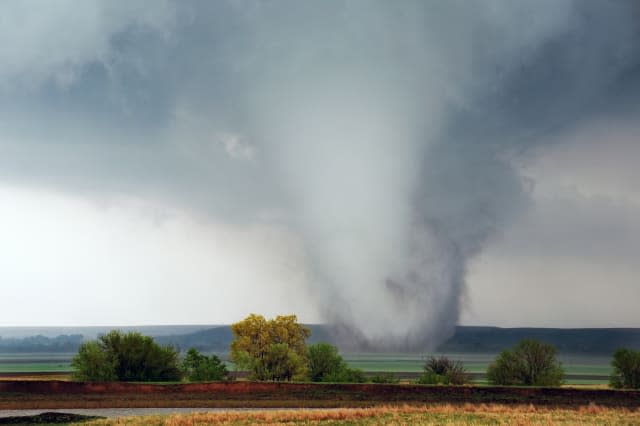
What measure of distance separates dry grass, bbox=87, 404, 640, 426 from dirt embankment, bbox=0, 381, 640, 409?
21.5ft

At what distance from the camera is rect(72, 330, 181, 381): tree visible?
56094 mm

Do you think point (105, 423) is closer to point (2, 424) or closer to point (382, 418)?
point (2, 424)

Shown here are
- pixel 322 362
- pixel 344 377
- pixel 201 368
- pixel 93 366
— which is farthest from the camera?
pixel 322 362

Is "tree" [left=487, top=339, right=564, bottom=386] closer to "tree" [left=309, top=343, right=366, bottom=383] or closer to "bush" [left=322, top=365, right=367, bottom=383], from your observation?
"bush" [left=322, top=365, right=367, bottom=383]

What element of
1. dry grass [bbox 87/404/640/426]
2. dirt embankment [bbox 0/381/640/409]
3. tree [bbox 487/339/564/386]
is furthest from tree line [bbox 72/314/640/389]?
dry grass [bbox 87/404/640/426]

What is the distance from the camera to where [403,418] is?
3444 cm

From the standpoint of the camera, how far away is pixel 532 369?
65562 mm

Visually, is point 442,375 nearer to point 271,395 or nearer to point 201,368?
point 271,395

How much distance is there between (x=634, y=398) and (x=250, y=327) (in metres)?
41.0

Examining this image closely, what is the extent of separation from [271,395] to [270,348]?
1791cm

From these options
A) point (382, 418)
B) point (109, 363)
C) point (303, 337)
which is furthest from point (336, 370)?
point (382, 418)

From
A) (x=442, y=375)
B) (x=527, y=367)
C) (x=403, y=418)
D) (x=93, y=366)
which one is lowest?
(x=403, y=418)

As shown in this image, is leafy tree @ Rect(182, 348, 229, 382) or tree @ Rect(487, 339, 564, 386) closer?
leafy tree @ Rect(182, 348, 229, 382)

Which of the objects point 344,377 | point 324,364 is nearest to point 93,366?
point 344,377
